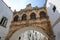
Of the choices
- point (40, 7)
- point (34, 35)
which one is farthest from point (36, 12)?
point (34, 35)

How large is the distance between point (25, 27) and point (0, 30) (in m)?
2.99

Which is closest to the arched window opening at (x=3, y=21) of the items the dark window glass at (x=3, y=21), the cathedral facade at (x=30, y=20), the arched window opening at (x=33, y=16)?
the dark window glass at (x=3, y=21)

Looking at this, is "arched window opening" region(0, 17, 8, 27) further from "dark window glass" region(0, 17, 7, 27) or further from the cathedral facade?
the cathedral facade

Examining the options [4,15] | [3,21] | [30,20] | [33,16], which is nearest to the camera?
[3,21]

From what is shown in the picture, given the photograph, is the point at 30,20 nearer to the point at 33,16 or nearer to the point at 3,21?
the point at 33,16

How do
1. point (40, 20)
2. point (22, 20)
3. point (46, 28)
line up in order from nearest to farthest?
point (46, 28)
point (40, 20)
point (22, 20)

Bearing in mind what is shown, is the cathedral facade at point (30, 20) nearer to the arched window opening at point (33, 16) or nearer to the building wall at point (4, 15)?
the arched window opening at point (33, 16)

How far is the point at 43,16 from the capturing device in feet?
38.6

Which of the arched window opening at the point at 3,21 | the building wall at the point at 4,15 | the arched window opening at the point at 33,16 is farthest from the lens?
the arched window opening at the point at 33,16

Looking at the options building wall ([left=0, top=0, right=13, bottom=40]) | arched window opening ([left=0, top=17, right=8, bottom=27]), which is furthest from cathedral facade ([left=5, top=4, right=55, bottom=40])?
arched window opening ([left=0, top=17, right=8, bottom=27])

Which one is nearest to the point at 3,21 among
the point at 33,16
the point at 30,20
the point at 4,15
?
the point at 4,15

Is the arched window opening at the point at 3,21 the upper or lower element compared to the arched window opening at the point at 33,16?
lower

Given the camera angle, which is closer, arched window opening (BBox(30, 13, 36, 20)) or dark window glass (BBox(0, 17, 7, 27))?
dark window glass (BBox(0, 17, 7, 27))

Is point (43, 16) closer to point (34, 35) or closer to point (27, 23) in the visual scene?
point (27, 23)
